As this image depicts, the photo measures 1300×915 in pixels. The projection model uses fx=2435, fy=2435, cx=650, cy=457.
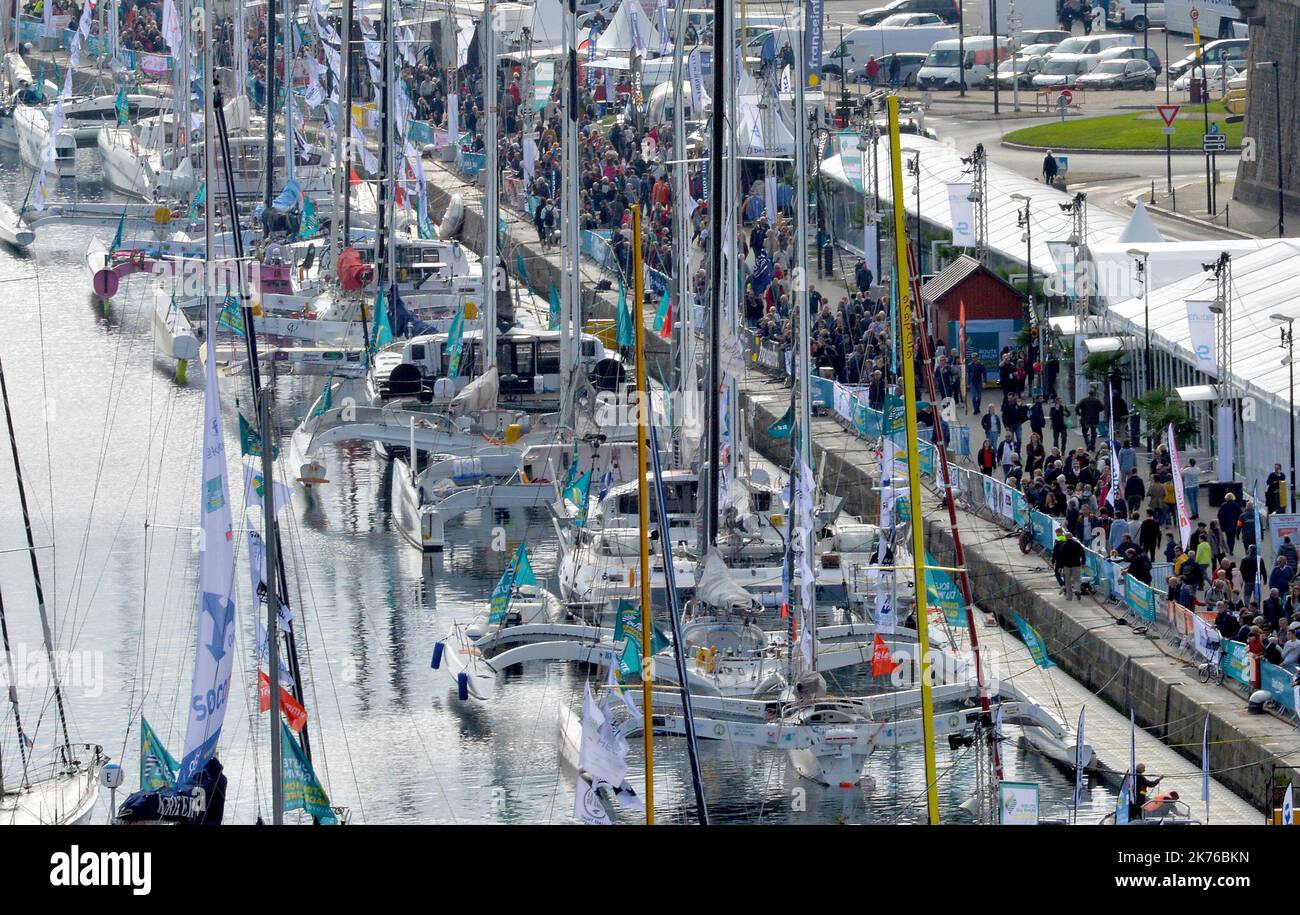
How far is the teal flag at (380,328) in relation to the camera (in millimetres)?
49281

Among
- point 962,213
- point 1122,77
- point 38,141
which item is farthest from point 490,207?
point 1122,77

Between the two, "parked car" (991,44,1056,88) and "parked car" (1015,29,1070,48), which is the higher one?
"parked car" (1015,29,1070,48)

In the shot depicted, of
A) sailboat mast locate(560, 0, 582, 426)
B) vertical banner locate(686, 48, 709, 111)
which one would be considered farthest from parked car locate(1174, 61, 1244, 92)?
sailboat mast locate(560, 0, 582, 426)

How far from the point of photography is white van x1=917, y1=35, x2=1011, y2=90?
88375mm

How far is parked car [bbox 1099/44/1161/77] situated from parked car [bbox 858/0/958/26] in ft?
37.2

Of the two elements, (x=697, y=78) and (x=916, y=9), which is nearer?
(x=697, y=78)

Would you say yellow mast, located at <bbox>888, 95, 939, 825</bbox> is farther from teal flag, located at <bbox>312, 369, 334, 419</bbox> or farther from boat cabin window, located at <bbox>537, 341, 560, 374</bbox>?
teal flag, located at <bbox>312, 369, 334, 419</bbox>

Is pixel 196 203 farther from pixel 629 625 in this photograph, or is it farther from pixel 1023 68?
pixel 629 625

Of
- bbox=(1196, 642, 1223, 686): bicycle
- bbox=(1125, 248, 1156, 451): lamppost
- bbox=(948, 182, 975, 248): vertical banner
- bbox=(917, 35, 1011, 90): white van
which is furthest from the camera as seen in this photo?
bbox=(917, 35, 1011, 90): white van

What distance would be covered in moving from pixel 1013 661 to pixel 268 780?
404 inches

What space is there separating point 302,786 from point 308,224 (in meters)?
42.9

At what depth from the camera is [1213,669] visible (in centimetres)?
2914
